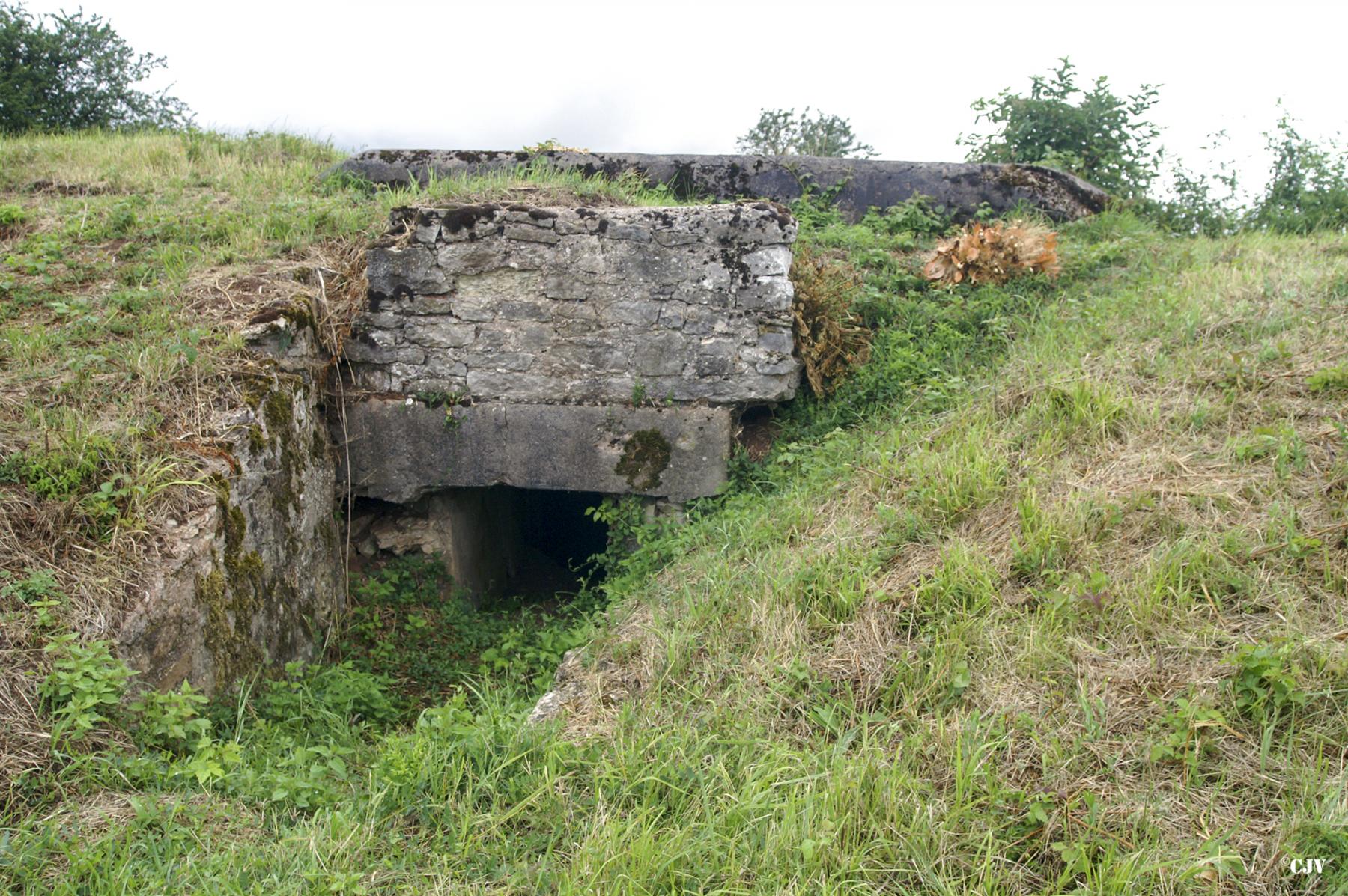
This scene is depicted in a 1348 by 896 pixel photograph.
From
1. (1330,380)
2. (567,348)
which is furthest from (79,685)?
(1330,380)

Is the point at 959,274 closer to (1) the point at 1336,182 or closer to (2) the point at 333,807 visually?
(1) the point at 1336,182

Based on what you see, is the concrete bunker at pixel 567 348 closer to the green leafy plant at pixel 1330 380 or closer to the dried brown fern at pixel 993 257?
the dried brown fern at pixel 993 257

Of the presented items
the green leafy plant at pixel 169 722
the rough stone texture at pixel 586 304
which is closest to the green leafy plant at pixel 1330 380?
→ the rough stone texture at pixel 586 304

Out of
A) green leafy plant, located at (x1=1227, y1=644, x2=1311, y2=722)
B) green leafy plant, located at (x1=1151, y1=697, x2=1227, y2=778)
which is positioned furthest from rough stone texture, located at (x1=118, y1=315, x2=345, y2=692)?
green leafy plant, located at (x1=1227, y1=644, x2=1311, y2=722)

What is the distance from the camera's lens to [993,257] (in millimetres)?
5938

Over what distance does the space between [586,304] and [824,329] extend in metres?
1.47

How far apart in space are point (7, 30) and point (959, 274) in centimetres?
1213

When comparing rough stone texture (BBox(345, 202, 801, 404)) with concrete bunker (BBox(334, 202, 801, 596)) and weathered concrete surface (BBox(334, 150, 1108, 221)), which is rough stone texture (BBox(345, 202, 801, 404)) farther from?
weathered concrete surface (BBox(334, 150, 1108, 221))

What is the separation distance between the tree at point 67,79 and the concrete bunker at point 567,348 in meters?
7.40

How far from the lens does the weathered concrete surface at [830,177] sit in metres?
6.94

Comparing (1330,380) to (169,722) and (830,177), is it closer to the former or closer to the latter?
(830,177)

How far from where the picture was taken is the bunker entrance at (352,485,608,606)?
18.2 ft

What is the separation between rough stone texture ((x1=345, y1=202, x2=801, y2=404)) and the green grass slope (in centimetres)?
85

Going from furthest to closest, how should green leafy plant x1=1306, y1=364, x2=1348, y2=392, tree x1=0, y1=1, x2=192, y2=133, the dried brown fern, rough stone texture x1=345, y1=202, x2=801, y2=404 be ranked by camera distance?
1. tree x1=0, y1=1, x2=192, y2=133
2. the dried brown fern
3. rough stone texture x1=345, y1=202, x2=801, y2=404
4. green leafy plant x1=1306, y1=364, x2=1348, y2=392
